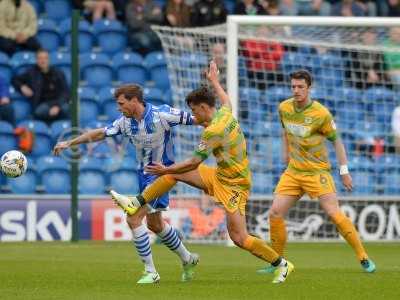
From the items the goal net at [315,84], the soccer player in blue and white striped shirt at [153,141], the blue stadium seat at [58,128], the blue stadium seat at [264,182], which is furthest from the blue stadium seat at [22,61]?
the soccer player in blue and white striped shirt at [153,141]

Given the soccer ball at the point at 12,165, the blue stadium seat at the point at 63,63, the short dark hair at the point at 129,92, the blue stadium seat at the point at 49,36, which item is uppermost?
the blue stadium seat at the point at 49,36

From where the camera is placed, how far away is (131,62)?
22219mm

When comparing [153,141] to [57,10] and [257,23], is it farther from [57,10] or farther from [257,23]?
[57,10]

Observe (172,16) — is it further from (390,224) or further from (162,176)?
(162,176)

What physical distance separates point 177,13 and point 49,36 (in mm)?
2458

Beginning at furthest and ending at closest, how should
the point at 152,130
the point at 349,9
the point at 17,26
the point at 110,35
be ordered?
the point at 349,9 < the point at 110,35 < the point at 17,26 < the point at 152,130

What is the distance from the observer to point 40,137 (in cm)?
2075

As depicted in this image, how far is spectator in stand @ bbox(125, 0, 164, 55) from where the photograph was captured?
894 inches

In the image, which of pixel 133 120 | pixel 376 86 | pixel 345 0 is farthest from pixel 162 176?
pixel 345 0

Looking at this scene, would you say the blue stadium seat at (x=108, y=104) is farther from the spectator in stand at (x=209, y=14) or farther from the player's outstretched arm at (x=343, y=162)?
the player's outstretched arm at (x=343, y=162)

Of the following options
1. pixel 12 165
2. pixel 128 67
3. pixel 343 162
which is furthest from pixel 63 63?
pixel 343 162

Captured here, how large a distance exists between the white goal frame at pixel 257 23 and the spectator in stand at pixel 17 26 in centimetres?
487

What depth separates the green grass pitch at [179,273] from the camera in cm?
1074

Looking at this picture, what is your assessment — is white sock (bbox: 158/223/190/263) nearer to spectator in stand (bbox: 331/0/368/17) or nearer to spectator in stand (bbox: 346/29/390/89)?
spectator in stand (bbox: 346/29/390/89)
